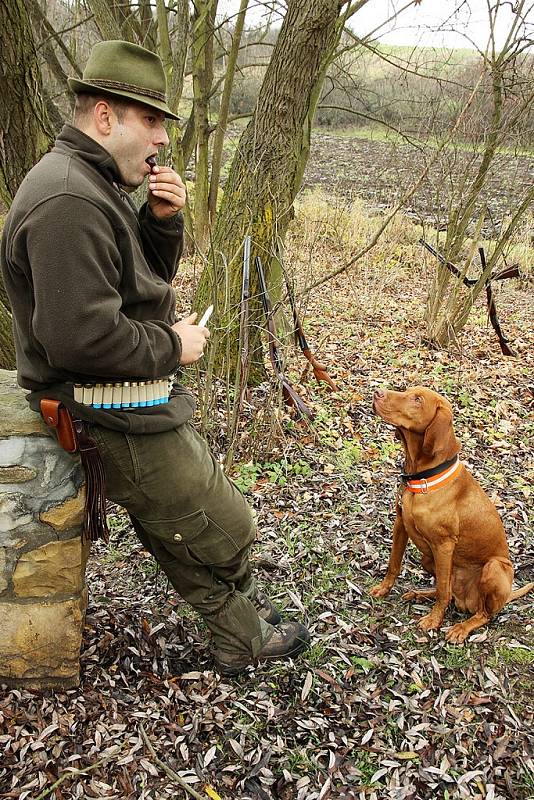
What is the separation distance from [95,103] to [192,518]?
1.61 metres

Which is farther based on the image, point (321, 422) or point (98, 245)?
point (321, 422)

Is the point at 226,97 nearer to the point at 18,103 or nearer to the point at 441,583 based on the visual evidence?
the point at 18,103

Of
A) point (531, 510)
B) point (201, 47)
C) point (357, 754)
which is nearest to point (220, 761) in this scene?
point (357, 754)

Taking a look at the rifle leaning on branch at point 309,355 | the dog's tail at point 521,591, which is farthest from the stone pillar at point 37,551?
the rifle leaning on branch at point 309,355

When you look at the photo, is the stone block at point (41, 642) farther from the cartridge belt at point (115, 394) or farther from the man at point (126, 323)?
the cartridge belt at point (115, 394)

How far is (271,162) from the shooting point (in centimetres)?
510

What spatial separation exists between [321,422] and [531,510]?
6.13 ft

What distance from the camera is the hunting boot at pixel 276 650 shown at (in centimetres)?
290

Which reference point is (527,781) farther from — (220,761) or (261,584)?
(261,584)

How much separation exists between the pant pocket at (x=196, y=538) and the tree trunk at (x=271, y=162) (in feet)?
8.05

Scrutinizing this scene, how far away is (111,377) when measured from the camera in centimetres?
222

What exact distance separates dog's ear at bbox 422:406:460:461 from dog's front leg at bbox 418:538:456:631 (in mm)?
462

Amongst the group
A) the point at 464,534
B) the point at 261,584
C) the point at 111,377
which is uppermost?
the point at 111,377

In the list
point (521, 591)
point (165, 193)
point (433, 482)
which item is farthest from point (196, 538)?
point (521, 591)
